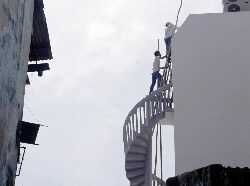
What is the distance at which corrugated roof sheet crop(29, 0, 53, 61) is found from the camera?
989 cm

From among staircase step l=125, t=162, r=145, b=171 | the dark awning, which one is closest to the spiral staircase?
staircase step l=125, t=162, r=145, b=171

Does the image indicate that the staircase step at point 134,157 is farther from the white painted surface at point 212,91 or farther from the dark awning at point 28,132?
the dark awning at point 28,132

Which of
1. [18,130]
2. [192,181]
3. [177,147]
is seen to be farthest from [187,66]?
[192,181]

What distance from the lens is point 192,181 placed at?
5.15 metres

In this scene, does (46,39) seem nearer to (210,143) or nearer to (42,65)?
(42,65)

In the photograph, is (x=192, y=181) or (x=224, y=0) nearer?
(x=192, y=181)

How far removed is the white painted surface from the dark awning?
352 cm

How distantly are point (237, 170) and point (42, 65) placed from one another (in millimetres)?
6715

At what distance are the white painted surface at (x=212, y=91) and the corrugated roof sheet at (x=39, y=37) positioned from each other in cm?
333

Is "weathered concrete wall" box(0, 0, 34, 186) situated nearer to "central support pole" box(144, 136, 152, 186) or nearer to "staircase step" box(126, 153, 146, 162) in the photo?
"staircase step" box(126, 153, 146, 162)

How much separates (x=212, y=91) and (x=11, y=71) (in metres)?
4.95

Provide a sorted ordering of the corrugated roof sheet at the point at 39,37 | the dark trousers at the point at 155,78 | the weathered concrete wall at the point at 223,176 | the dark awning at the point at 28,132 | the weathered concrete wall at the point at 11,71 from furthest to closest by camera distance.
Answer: the dark trousers at the point at 155,78
the corrugated roof sheet at the point at 39,37
the dark awning at the point at 28,132
the weathered concrete wall at the point at 11,71
the weathered concrete wall at the point at 223,176

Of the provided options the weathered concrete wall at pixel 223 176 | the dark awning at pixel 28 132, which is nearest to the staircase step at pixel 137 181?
the dark awning at pixel 28 132

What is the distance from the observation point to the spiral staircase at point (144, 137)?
12344 millimetres
